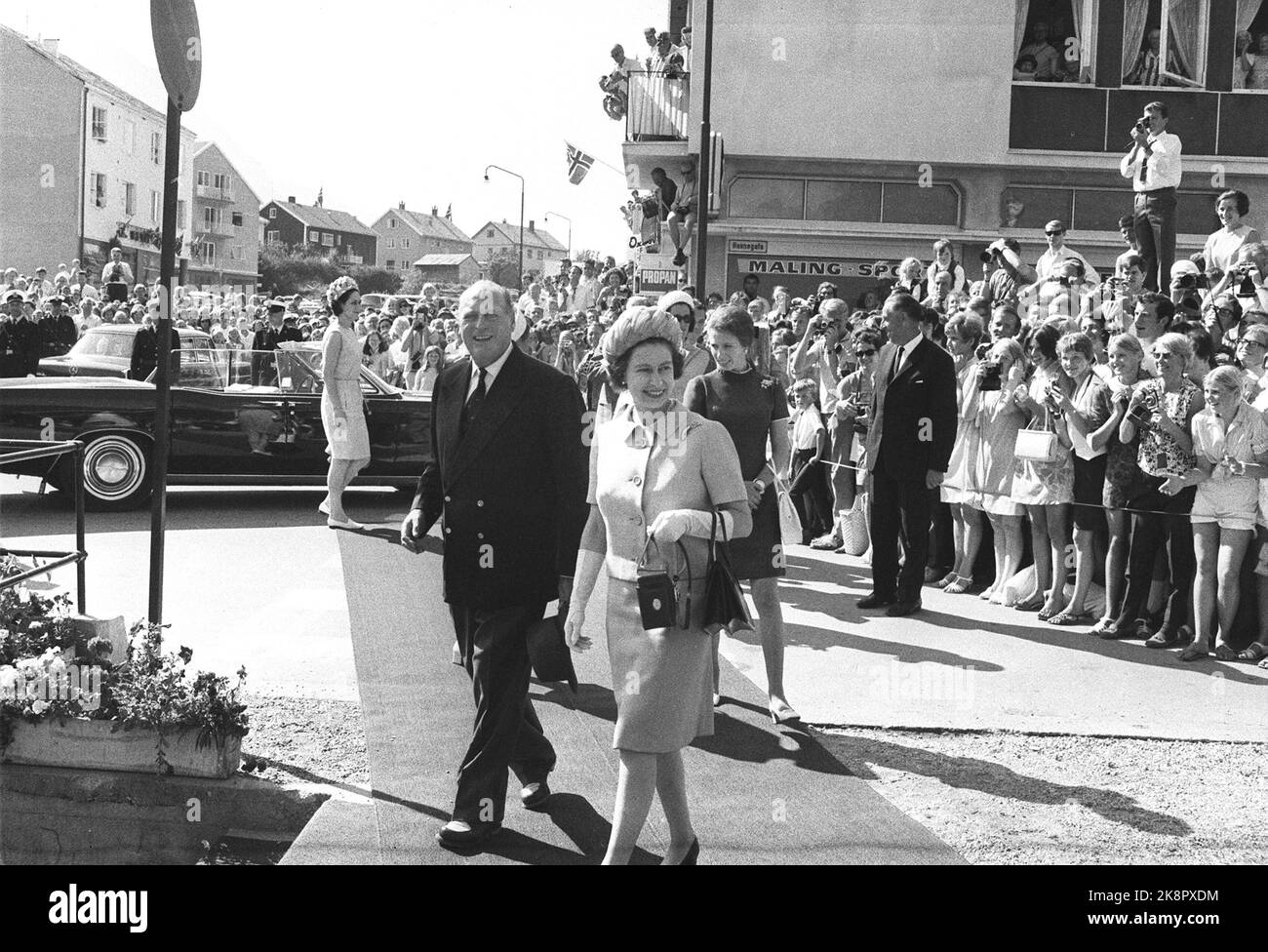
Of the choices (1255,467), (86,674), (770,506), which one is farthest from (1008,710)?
(86,674)

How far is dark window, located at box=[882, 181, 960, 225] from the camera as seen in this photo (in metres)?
28.1

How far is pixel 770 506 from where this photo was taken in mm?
7168

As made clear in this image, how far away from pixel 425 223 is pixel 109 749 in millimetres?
126703

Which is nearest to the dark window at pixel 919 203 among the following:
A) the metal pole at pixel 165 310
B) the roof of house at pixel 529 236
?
the metal pole at pixel 165 310

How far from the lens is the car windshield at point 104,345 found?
19516mm

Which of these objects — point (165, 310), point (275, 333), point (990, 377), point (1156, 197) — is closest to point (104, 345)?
point (275, 333)

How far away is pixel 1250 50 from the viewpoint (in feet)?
89.1

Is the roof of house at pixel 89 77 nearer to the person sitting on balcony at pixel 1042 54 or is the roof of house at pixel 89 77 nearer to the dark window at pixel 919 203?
the dark window at pixel 919 203

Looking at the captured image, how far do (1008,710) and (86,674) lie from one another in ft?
14.4

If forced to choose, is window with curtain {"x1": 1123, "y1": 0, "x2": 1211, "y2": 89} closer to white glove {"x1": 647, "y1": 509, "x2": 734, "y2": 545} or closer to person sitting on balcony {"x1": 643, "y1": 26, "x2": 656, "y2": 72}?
person sitting on balcony {"x1": 643, "y1": 26, "x2": 656, "y2": 72}

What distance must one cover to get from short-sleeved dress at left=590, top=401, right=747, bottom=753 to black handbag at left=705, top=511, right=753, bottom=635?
28 mm

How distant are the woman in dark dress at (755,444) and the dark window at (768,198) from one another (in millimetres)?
21458

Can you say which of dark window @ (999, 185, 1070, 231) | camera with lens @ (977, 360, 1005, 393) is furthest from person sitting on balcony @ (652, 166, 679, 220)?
camera with lens @ (977, 360, 1005, 393)
